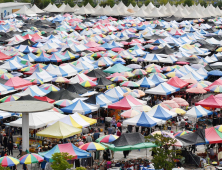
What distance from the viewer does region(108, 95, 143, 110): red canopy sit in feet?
75.5

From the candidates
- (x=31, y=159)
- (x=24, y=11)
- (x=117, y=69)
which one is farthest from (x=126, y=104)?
(x=24, y=11)

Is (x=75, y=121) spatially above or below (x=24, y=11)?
below

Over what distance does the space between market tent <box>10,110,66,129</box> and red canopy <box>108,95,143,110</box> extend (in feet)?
12.4

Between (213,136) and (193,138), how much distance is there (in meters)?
0.93

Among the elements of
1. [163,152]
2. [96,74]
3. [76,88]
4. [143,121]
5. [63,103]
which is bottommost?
[163,152]

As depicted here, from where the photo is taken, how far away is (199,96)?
29.0 m

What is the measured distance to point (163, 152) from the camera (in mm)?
15914

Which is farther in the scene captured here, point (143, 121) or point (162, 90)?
point (162, 90)

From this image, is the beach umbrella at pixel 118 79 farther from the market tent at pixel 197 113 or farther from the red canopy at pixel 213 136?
the red canopy at pixel 213 136

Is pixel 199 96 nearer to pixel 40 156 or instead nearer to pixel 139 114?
pixel 139 114

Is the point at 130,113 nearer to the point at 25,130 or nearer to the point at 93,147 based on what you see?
the point at 93,147

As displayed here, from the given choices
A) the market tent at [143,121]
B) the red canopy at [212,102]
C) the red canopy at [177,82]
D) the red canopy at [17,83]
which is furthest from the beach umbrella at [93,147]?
the red canopy at [177,82]

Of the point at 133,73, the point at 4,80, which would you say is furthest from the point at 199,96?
the point at 4,80

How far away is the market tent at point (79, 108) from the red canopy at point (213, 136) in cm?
665
